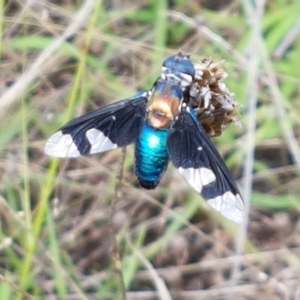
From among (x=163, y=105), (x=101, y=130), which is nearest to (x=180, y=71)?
(x=163, y=105)

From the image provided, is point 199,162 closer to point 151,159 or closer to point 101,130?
point 151,159

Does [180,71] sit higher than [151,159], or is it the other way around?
[180,71]

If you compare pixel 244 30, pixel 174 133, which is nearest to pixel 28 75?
pixel 174 133

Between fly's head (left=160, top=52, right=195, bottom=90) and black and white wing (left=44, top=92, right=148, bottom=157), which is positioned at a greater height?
fly's head (left=160, top=52, right=195, bottom=90)

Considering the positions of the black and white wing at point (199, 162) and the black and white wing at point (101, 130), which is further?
the black and white wing at point (101, 130)

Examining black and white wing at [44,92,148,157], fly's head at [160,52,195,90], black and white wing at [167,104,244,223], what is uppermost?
fly's head at [160,52,195,90]

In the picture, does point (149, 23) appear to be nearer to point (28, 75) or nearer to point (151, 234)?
point (151, 234)
